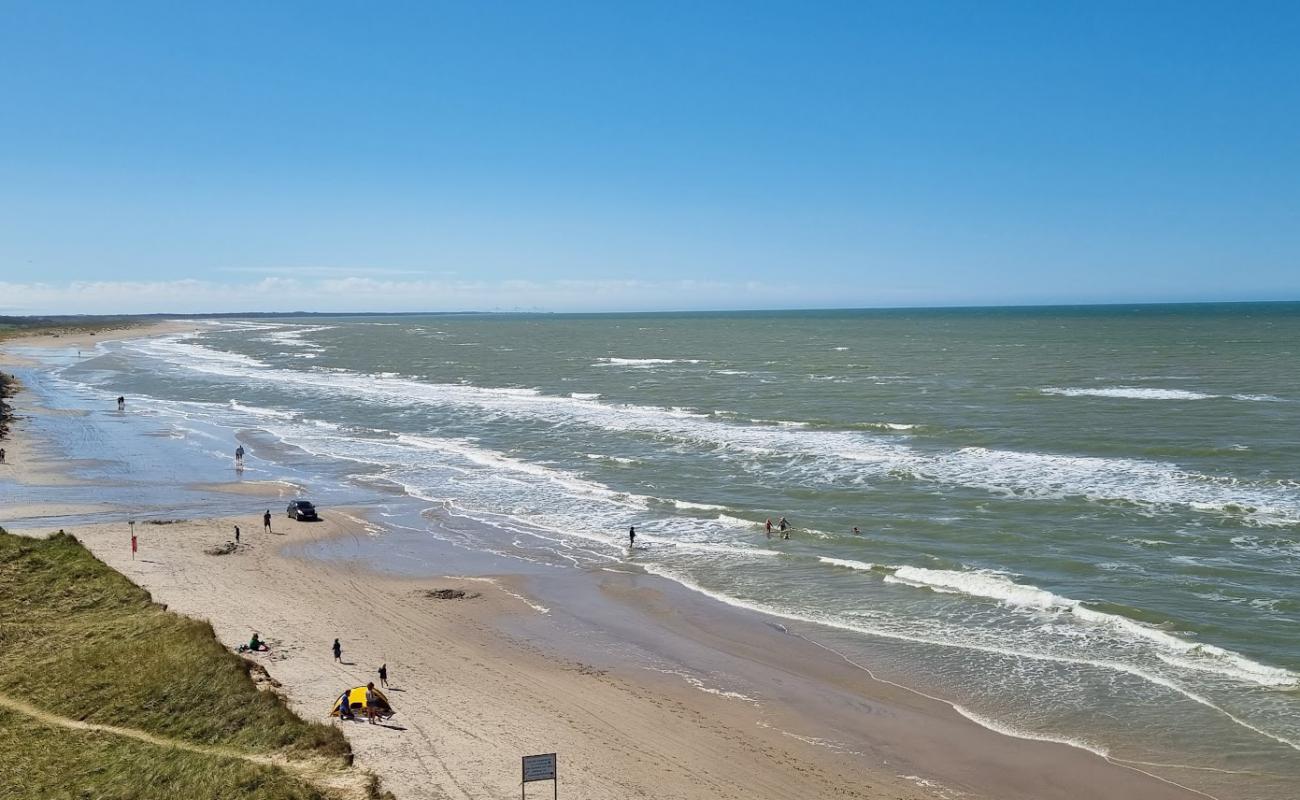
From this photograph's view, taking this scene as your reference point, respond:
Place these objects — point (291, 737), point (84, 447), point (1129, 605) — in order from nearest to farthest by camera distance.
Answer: point (291, 737), point (1129, 605), point (84, 447)

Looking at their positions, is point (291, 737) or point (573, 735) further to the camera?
point (573, 735)

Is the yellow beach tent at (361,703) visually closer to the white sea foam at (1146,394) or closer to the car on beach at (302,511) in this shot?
the car on beach at (302,511)

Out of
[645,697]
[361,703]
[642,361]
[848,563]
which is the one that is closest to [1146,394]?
[848,563]

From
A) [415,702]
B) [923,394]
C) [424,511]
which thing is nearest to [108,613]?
[415,702]

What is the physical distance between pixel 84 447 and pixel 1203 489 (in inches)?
2343

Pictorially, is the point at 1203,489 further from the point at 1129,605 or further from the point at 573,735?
the point at 573,735

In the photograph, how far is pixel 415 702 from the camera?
66.6 feet

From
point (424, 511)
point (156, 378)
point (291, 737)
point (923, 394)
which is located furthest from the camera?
point (156, 378)

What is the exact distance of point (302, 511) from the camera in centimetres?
3741

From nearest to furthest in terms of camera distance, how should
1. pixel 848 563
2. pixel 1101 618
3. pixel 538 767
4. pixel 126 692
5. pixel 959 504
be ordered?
pixel 538 767 < pixel 126 692 < pixel 1101 618 < pixel 848 563 < pixel 959 504

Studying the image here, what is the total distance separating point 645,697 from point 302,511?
21.9 meters

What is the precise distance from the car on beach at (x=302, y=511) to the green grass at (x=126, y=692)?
12876 mm

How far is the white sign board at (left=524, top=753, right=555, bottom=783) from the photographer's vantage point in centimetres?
1346

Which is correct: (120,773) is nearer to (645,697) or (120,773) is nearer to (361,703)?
(361,703)
